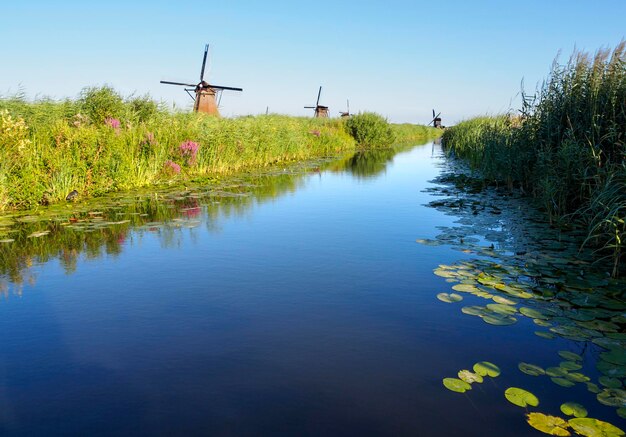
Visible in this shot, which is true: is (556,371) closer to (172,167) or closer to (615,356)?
(615,356)

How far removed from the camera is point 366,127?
38500 mm

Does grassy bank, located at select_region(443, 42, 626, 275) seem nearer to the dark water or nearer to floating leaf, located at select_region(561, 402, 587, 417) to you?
the dark water

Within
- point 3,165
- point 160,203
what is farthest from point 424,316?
point 3,165

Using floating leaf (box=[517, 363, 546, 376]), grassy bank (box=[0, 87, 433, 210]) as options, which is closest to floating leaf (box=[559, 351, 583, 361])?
floating leaf (box=[517, 363, 546, 376])

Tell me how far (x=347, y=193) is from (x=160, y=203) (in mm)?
5269

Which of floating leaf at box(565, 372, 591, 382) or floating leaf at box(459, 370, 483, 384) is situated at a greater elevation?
floating leaf at box(565, 372, 591, 382)

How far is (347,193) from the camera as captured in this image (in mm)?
12922

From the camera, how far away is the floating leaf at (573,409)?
2771mm

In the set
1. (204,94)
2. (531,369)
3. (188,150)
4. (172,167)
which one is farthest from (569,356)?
(204,94)

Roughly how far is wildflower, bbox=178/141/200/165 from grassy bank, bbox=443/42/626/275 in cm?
962

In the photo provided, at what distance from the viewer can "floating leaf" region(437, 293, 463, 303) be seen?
15.3 feet

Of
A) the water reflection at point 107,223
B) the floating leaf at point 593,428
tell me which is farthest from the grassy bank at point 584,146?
the water reflection at point 107,223

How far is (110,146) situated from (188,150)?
352 cm

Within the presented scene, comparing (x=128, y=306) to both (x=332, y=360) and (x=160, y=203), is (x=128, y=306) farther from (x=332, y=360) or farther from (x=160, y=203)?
(x=160, y=203)
